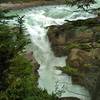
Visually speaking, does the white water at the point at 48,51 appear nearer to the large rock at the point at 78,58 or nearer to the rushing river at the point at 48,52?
the rushing river at the point at 48,52

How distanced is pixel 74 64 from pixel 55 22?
6.28m

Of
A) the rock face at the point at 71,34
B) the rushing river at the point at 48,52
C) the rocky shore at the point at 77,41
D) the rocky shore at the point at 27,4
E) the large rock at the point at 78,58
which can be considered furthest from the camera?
Answer: the rocky shore at the point at 27,4

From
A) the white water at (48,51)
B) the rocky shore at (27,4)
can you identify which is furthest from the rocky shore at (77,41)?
the rocky shore at (27,4)

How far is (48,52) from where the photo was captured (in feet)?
58.6

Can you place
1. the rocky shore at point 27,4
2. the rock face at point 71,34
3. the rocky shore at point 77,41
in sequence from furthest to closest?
the rocky shore at point 27,4 → the rock face at point 71,34 → the rocky shore at point 77,41

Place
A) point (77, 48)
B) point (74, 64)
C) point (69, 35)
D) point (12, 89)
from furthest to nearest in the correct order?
point (69, 35), point (77, 48), point (74, 64), point (12, 89)

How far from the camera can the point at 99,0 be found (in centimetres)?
2877

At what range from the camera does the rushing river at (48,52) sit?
42.9 feet

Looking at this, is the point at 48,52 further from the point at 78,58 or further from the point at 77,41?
the point at 78,58

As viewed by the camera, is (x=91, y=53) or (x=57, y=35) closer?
(x=91, y=53)

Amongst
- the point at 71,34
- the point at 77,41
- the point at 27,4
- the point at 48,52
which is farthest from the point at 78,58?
the point at 27,4

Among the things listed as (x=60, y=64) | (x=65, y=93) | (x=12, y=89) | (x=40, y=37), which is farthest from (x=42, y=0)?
(x=12, y=89)

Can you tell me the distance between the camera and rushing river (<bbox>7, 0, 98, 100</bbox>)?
Answer: 13078mm

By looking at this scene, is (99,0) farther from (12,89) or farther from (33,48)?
(12,89)
